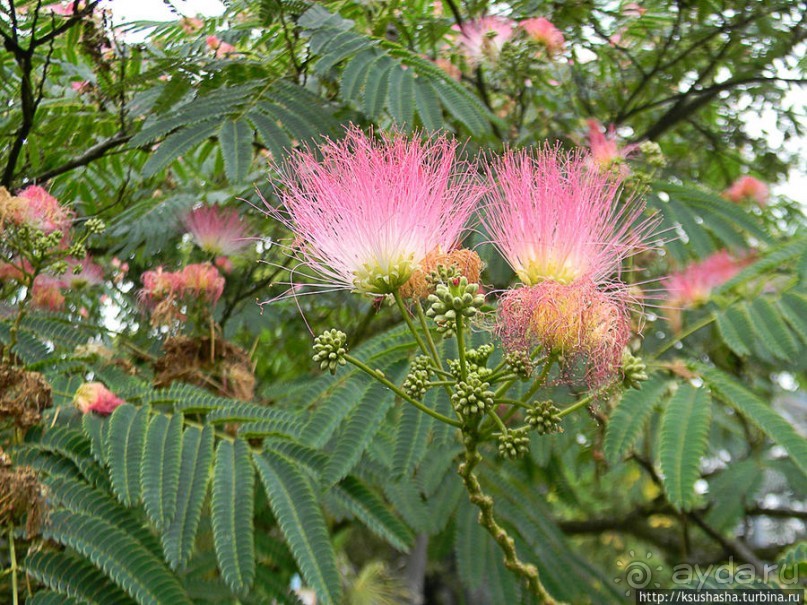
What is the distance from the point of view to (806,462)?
1847mm

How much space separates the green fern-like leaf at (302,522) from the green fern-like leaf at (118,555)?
0.27 m

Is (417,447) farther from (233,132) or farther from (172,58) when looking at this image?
(172,58)

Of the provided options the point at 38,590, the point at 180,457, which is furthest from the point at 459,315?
the point at 38,590

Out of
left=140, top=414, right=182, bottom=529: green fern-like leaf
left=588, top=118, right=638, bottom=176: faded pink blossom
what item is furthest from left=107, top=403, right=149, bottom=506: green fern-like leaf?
left=588, top=118, right=638, bottom=176: faded pink blossom

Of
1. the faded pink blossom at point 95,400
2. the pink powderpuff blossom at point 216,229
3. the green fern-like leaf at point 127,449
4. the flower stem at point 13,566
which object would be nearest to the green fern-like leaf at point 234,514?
the green fern-like leaf at point 127,449

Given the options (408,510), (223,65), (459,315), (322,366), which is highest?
(223,65)

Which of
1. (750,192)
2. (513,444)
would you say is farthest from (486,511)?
(750,192)

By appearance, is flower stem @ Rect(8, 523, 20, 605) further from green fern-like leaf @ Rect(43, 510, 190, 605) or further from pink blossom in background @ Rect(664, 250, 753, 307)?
pink blossom in background @ Rect(664, 250, 753, 307)

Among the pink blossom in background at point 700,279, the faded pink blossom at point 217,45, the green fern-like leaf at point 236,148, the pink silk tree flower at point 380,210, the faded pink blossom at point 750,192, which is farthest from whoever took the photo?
the faded pink blossom at point 750,192

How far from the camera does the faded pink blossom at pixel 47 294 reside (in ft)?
8.00

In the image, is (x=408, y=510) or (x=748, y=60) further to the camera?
(x=748, y=60)

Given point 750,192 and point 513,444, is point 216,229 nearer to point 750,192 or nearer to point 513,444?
point 513,444

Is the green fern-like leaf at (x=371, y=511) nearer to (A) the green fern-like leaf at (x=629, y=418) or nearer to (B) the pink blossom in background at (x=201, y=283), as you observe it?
(A) the green fern-like leaf at (x=629, y=418)

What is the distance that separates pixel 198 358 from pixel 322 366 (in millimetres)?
1187
